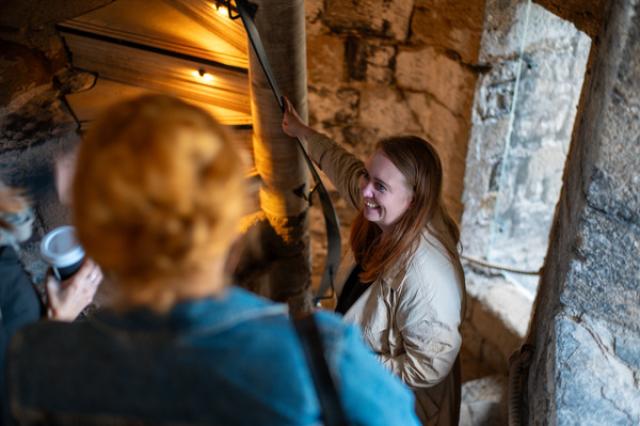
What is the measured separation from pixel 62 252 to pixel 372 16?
89.4 inches

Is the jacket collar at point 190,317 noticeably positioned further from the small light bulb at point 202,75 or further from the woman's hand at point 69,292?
the small light bulb at point 202,75

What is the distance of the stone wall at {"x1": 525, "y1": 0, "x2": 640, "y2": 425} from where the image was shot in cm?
127

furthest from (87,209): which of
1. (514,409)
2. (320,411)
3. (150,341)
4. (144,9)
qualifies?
(144,9)

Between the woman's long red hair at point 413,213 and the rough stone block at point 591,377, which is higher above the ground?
the woman's long red hair at point 413,213

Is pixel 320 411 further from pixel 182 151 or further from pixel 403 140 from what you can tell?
pixel 403 140

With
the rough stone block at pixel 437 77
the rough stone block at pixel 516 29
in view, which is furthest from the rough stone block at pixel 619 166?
the rough stone block at pixel 437 77

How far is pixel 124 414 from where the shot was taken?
0.82 metres

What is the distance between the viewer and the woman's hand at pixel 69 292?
1.29 metres

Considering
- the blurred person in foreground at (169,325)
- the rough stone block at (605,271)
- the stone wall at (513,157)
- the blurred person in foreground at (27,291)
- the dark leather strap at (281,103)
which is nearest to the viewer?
the blurred person in foreground at (169,325)

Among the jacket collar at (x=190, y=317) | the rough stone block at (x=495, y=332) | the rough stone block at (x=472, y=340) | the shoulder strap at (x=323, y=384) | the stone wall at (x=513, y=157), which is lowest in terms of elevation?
the rough stone block at (x=472, y=340)

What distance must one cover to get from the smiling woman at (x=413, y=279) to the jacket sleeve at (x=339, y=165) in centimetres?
20

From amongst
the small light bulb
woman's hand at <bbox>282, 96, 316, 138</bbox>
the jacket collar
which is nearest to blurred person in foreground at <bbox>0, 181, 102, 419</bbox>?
the jacket collar

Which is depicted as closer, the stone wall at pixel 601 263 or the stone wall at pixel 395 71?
the stone wall at pixel 601 263

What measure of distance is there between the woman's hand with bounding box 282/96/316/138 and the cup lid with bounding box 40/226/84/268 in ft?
3.82
